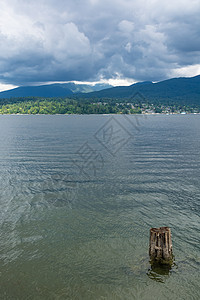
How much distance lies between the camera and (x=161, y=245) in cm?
1424

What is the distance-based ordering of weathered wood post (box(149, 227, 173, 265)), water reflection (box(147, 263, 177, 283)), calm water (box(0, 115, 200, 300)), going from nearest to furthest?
calm water (box(0, 115, 200, 300)), water reflection (box(147, 263, 177, 283)), weathered wood post (box(149, 227, 173, 265))

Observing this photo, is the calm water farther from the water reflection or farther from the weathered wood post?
the weathered wood post

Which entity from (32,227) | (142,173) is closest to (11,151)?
(142,173)

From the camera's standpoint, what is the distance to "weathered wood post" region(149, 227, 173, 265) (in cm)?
1402

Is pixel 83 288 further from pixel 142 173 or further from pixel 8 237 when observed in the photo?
pixel 142 173

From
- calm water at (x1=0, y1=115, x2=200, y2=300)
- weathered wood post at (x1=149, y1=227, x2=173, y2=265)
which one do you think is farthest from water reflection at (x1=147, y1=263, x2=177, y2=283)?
weathered wood post at (x1=149, y1=227, x2=173, y2=265)

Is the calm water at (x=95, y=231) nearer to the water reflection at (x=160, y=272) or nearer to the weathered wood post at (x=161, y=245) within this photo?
the water reflection at (x=160, y=272)

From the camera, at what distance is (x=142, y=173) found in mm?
36156

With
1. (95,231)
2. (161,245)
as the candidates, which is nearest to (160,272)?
(161,245)

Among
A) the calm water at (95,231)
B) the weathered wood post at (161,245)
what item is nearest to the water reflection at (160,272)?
the calm water at (95,231)

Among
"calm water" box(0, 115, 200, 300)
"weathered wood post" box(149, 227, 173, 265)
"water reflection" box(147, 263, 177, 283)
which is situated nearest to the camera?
"calm water" box(0, 115, 200, 300)

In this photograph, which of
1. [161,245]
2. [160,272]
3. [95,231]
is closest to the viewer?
[160,272]

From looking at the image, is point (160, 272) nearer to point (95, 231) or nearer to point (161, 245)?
point (161, 245)

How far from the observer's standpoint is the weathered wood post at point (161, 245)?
14.0 meters
